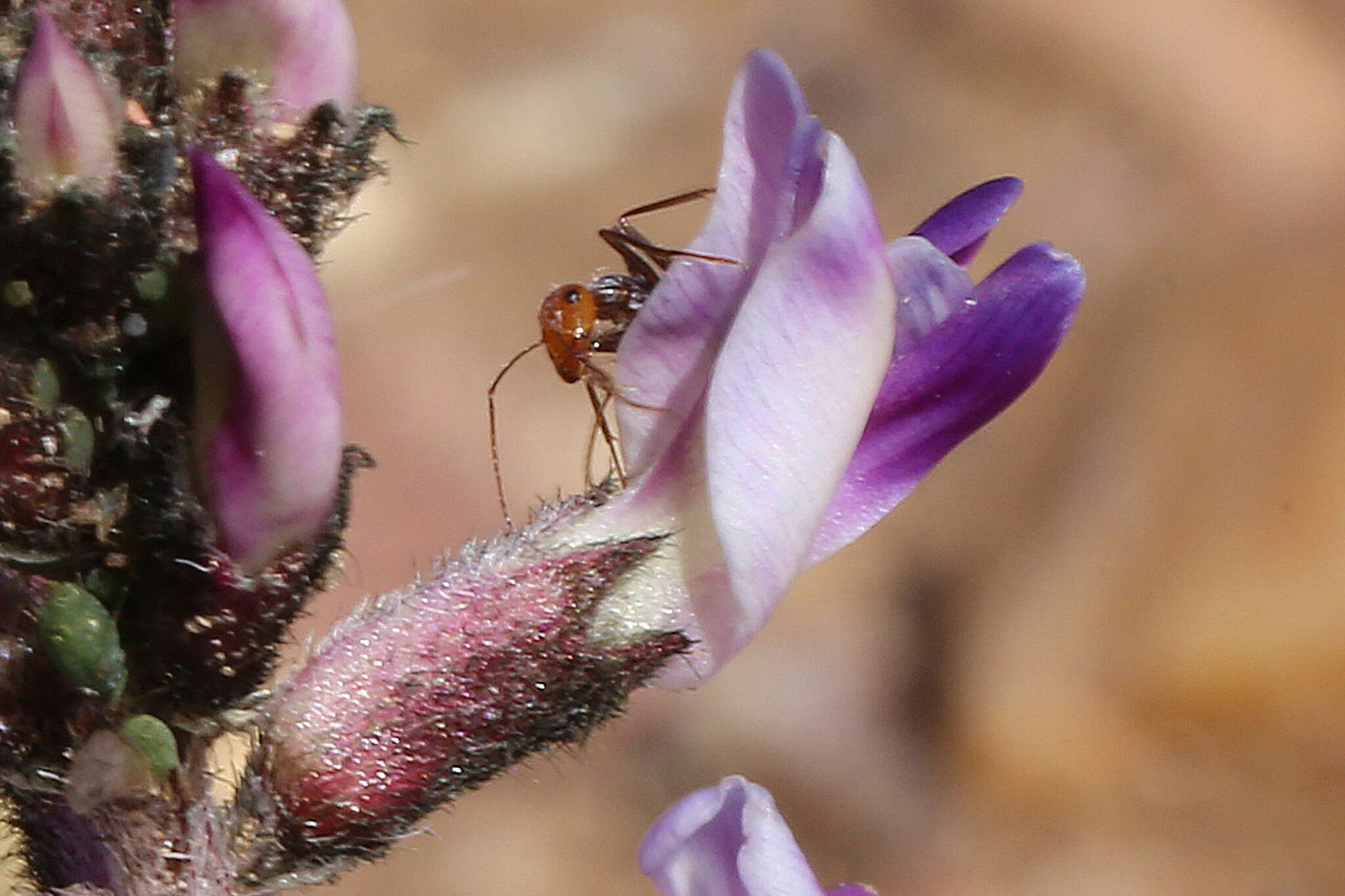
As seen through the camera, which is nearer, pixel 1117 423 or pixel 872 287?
pixel 872 287

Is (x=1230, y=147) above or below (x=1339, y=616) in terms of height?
above

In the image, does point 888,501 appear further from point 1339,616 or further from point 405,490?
point 405,490

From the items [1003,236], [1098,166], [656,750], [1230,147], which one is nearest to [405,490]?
[656,750]

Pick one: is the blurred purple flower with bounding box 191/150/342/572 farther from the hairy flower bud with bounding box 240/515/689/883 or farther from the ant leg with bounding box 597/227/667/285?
the ant leg with bounding box 597/227/667/285

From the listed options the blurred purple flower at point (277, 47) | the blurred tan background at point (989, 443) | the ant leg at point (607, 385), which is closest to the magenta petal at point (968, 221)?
the ant leg at point (607, 385)

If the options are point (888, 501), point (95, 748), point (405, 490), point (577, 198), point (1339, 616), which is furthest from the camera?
point (577, 198)
